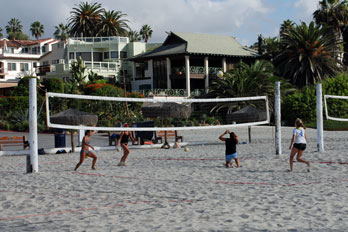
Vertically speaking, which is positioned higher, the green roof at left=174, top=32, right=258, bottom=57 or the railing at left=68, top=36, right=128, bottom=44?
the railing at left=68, top=36, right=128, bottom=44

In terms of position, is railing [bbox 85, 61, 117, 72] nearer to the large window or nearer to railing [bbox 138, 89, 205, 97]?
the large window

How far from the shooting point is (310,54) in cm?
4494

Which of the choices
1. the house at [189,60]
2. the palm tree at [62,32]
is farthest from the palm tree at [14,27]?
the house at [189,60]

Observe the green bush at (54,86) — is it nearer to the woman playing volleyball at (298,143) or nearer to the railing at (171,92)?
the railing at (171,92)

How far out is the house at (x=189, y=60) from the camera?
5206cm

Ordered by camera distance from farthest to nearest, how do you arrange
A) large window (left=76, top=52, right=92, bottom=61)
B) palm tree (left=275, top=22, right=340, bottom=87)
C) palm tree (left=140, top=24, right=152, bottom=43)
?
palm tree (left=140, top=24, right=152, bottom=43) < large window (left=76, top=52, right=92, bottom=61) < palm tree (left=275, top=22, right=340, bottom=87)

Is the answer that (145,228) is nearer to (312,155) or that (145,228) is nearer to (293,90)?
(312,155)

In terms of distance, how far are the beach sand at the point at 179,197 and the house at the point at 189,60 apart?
3772 cm

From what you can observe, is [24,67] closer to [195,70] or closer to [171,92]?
[171,92]

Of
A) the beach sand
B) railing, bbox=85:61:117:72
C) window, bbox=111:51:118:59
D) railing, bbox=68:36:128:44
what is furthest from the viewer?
window, bbox=111:51:118:59

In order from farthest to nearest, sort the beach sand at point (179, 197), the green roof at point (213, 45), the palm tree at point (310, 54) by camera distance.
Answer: the green roof at point (213, 45) < the palm tree at point (310, 54) < the beach sand at point (179, 197)

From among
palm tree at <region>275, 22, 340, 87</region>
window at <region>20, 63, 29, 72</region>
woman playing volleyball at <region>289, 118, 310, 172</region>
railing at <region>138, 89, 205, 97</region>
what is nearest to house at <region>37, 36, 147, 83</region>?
window at <region>20, 63, 29, 72</region>

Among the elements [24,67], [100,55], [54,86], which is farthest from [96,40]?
[54,86]

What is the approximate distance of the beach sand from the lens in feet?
23.0
